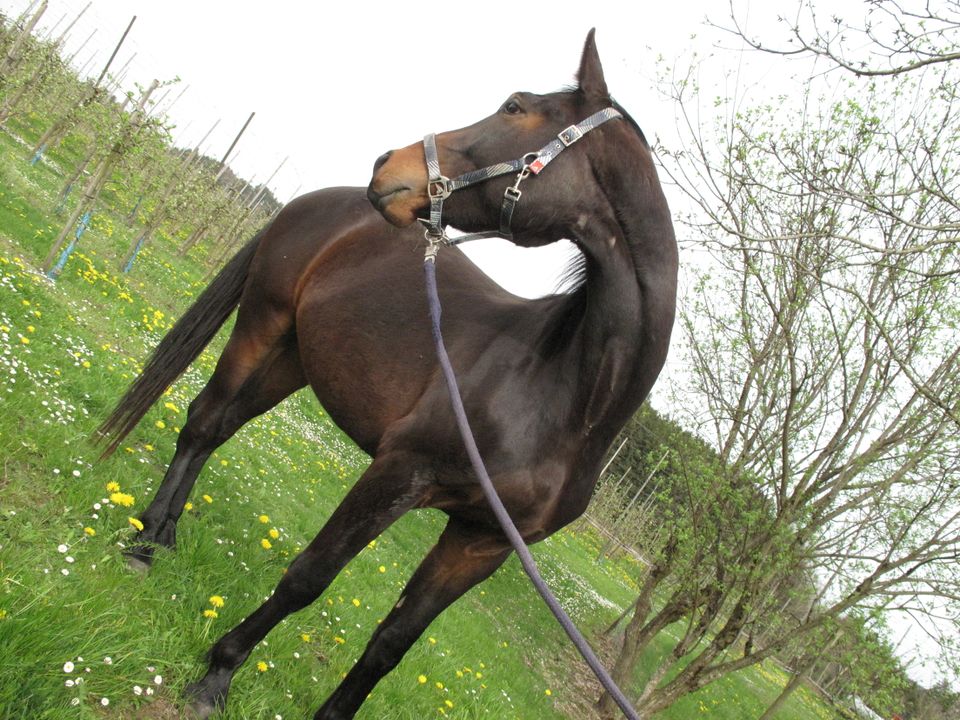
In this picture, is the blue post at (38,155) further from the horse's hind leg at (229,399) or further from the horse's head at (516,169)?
the horse's head at (516,169)

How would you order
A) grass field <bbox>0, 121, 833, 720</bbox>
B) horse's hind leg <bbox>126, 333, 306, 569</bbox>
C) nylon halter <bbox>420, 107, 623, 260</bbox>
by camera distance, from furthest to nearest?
horse's hind leg <bbox>126, 333, 306, 569</bbox> < nylon halter <bbox>420, 107, 623, 260</bbox> < grass field <bbox>0, 121, 833, 720</bbox>

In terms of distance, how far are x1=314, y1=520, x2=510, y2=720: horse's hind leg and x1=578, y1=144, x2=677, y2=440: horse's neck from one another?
2.85 ft

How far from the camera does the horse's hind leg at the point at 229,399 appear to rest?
368cm

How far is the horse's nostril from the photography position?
2580 millimetres

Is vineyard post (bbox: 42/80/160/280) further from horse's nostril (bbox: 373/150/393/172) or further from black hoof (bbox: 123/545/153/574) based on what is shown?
horse's nostril (bbox: 373/150/393/172)

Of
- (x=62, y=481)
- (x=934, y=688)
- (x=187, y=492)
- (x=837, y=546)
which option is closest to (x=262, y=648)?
(x=187, y=492)

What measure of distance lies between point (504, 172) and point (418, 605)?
189cm

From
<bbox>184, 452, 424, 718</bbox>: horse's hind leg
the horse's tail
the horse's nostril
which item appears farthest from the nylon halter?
the horse's tail

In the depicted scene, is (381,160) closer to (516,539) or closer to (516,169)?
(516,169)

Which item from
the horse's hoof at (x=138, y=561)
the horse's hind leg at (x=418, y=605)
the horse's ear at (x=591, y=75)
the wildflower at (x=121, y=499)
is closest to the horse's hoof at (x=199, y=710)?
the horse's hind leg at (x=418, y=605)

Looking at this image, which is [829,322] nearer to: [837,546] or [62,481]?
[837,546]

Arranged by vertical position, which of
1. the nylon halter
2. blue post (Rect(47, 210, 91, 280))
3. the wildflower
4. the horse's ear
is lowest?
blue post (Rect(47, 210, 91, 280))

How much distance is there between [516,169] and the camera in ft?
7.97

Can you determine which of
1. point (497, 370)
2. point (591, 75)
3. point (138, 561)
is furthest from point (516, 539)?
point (138, 561)
